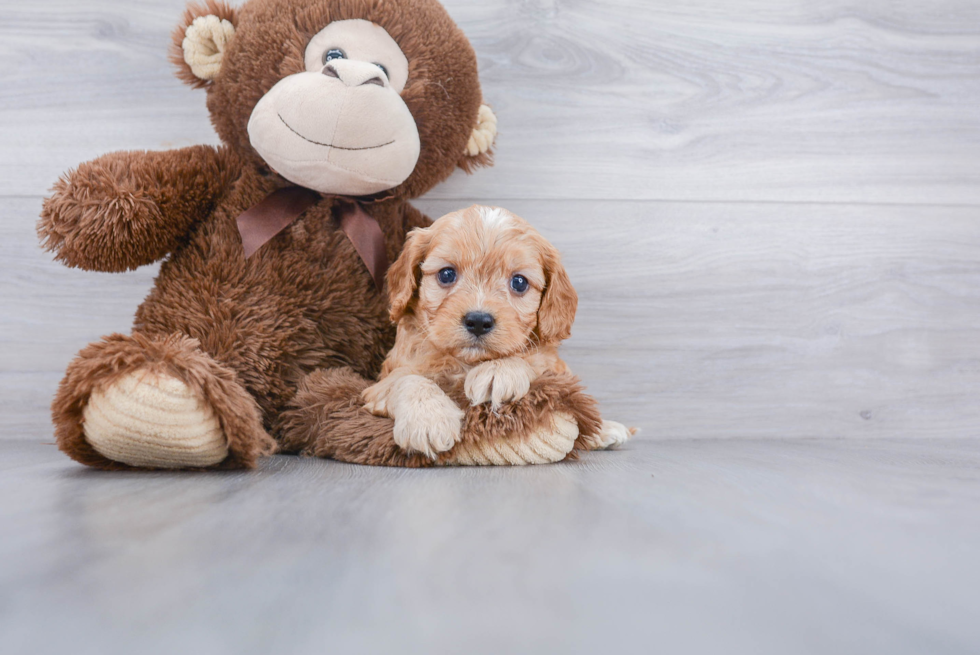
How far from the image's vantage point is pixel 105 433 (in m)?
0.76

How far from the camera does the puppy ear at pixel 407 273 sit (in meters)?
0.93

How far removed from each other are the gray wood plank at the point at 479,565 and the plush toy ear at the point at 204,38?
0.65 m

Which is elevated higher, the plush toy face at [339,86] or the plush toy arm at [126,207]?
the plush toy face at [339,86]

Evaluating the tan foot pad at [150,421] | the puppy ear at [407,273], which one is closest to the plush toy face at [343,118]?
the puppy ear at [407,273]

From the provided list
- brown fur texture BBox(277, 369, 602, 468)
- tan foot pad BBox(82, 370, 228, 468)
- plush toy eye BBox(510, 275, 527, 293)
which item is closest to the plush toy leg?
tan foot pad BBox(82, 370, 228, 468)

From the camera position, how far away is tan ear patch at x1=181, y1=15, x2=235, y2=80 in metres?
1.02

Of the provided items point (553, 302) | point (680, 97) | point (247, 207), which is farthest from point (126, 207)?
point (680, 97)

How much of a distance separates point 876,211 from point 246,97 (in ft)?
4.09

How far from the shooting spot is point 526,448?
876mm

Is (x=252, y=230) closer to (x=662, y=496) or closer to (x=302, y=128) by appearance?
(x=302, y=128)

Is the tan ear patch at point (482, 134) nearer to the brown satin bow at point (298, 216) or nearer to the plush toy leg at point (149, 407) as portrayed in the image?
the brown satin bow at point (298, 216)

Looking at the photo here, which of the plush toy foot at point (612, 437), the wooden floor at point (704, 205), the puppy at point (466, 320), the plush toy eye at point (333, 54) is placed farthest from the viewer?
the wooden floor at point (704, 205)

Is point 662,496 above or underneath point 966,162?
underneath

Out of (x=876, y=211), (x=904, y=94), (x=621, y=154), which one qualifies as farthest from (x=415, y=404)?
(x=904, y=94)
